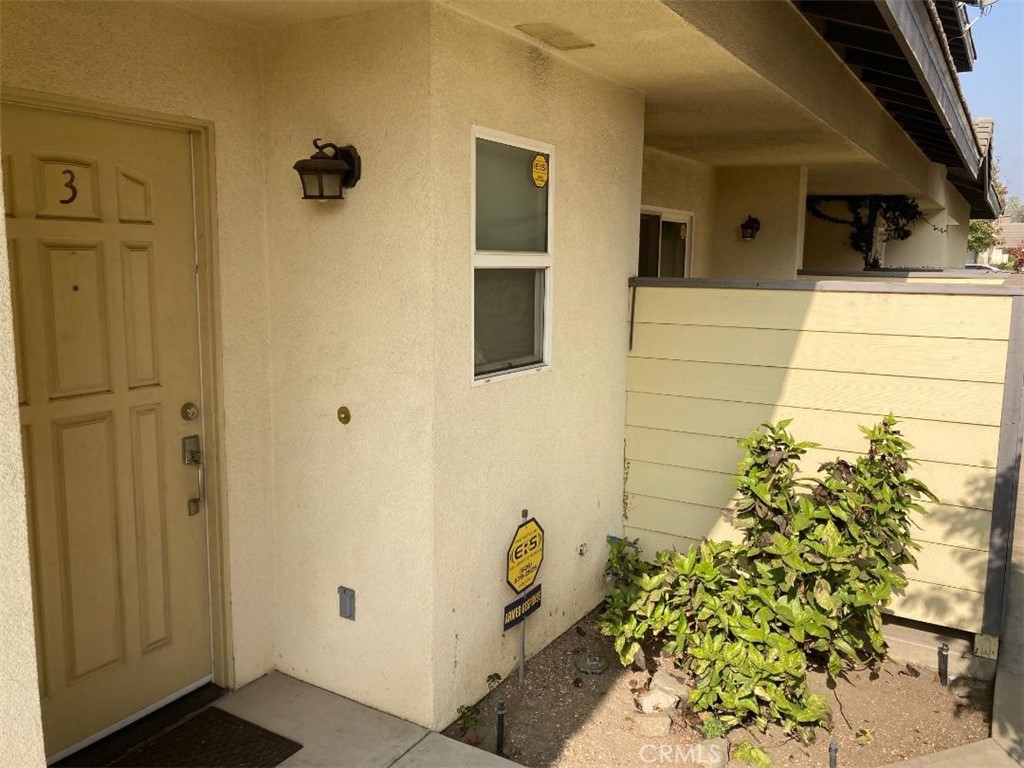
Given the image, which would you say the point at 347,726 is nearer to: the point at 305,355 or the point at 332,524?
the point at 332,524

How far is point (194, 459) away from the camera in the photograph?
11.3 feet

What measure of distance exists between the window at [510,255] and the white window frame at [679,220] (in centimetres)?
303

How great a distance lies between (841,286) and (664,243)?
328 centimetres

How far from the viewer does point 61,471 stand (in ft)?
9.71

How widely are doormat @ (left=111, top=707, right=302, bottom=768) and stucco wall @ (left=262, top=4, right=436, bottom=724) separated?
0.43 metres

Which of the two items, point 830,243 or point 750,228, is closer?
point 750,228

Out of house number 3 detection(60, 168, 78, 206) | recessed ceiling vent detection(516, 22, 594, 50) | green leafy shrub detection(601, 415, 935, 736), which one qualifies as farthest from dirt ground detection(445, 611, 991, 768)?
recessed ceiling vent detection(516, 22, 594, 50)

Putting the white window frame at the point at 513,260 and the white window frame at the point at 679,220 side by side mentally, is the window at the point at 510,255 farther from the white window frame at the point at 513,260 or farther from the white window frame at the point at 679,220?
the white window frame at the point at 679,220

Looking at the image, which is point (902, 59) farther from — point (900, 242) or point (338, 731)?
point (900, 242)

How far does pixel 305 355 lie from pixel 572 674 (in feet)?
6.82

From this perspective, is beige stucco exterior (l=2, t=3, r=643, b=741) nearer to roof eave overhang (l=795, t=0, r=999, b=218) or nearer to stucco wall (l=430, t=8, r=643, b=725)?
stucco wall (l=430, t=8, r=643, b=725)

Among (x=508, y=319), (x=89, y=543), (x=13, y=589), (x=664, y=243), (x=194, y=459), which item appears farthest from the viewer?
(x=664, y=243)

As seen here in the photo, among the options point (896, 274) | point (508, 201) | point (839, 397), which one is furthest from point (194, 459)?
point (896, 274)

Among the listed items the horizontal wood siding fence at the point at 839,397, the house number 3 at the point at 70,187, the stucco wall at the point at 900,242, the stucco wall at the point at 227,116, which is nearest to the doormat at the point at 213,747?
the stucco wall at the point at 227,116
